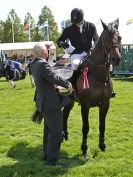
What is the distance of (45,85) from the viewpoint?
724 cm

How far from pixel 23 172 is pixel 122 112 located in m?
6.46

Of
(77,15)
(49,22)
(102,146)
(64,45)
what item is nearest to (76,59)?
(64,45)

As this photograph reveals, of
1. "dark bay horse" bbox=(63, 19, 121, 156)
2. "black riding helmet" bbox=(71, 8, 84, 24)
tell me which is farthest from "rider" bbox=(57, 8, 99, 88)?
"dark bay horse" bbox=(63, 19, 121, 156)

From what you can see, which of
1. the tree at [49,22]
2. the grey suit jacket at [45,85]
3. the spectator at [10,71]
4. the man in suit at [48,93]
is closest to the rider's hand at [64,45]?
the man in suit at [48,93]

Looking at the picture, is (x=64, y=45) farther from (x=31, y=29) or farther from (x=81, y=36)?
(x=31, y=29)

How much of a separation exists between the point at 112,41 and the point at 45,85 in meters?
1.38

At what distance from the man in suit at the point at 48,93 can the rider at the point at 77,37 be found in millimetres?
1372

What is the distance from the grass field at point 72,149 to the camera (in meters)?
7.31

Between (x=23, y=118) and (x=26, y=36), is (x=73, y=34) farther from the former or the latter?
(x=26, y=36)

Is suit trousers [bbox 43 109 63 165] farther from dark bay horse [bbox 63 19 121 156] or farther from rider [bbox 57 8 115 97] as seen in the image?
rider [bbox 57 8 115 97]

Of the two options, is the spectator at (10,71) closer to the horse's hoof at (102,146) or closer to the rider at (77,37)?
the rider at (77,37)

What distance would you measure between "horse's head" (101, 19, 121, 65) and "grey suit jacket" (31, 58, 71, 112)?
93 centimetres

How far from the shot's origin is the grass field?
7.31m

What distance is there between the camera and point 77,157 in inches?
324
